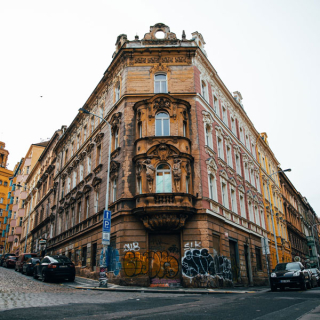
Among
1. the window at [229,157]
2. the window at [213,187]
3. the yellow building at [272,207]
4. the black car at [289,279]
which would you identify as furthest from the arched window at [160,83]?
the yellow building at [272,207]

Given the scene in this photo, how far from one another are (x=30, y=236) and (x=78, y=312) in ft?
149

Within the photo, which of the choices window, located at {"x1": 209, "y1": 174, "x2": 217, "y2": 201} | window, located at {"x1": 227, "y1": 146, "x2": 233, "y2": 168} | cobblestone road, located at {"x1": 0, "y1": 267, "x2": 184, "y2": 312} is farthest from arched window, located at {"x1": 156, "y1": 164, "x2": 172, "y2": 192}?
window, located at {"x1": 227, "y1": 146, "x2": 233, "y2": 168}

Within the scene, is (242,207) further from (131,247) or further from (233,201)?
(131,247)

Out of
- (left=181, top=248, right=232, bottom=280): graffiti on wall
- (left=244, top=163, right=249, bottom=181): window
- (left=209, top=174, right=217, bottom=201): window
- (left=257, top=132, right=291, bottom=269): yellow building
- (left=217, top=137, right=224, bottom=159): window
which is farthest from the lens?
(left=257, top=132, right=291, bottom=269): yellow building

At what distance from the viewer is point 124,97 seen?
22812mm

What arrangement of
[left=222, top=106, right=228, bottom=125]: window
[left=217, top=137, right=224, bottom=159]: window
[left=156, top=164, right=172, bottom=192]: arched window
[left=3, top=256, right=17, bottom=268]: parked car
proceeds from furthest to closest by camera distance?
[left=3, top=256, right=17, bottom=268]: parked car → [left=222, top=106, right=228, bottom=125]: window → [left=217, top=137, right=224, bottom=159]: window → [left=156, top=164, right=172, bottom=192]: arched window

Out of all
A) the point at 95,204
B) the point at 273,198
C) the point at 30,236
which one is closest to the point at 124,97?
the point at 95,204

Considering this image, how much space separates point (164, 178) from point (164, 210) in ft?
7.22

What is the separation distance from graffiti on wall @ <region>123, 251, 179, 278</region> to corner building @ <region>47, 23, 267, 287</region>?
0.18 ft

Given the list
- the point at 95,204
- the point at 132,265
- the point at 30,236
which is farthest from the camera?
the point at 30,236

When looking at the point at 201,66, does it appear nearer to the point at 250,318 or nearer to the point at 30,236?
the point at 250,318

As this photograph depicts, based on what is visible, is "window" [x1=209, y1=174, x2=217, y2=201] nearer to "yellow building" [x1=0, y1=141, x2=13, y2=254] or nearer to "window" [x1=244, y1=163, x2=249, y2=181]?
"window" [x1=244, y1=163, x2=249, y2=181]

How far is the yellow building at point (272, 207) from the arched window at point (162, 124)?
1796 cm

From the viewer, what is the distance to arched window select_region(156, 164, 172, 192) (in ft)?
63.5
